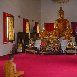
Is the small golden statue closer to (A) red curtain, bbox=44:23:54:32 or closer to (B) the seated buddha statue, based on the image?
(B) the seated buddha statue

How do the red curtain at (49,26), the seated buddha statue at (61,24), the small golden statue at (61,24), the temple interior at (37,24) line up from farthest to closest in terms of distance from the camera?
the red curtain at (49,26)
the seated buddha statue at (61,24)
the small golden statue at (61,24)
the temple interior at (37,24)

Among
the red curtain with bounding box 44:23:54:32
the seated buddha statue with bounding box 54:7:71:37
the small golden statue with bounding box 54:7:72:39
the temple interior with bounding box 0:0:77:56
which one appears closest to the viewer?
the temple interior with bounding box 0:0:77:56

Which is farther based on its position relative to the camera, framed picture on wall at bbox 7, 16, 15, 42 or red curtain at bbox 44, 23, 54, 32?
red curtain at bbox 44, 23, 54, 32

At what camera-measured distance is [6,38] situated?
1389 centimetres

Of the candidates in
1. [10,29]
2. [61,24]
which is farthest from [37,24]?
[10,29]

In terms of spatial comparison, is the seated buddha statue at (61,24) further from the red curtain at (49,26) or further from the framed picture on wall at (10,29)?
the framed picture on wall at (10,29)

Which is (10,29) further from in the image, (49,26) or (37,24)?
(49,26)

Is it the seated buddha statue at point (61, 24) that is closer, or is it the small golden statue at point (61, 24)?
the small golden statue at point (61, 24)

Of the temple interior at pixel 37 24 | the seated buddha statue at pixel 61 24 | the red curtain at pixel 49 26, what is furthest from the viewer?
the red curtain at pixel 49 26

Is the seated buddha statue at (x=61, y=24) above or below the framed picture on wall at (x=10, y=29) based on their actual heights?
above

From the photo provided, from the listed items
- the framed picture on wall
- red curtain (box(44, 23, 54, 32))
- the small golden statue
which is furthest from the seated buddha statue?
the framed picture on wall

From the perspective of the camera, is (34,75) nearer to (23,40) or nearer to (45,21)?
(23,40)

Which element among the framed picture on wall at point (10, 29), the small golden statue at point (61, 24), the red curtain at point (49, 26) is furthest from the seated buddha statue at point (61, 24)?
the framed picture on wall at point (10, 29)

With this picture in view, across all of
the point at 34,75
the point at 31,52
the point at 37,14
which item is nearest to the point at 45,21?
the point at 37,14
